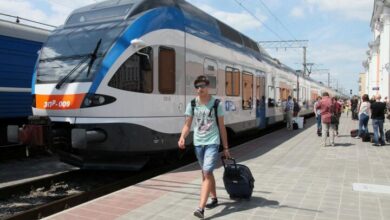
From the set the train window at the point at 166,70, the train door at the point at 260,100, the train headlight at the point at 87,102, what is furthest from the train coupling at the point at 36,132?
the train door at the point at 260,100

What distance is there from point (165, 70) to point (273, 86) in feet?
32.3

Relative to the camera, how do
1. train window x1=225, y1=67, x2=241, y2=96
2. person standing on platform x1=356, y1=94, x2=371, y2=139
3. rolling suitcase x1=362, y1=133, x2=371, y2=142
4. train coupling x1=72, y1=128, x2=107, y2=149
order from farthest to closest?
1. rolling suitcase x1=362, y1=133, x2=371, y2=142
2. person standing on platform x1=356, y1=94, x2=371, y2=139
3. train window x1=225, y1=67, x2=241, y2=96
4. train coupling x1=72, y1=128, x2=107, y2=149

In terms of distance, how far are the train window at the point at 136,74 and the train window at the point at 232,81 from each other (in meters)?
3.50

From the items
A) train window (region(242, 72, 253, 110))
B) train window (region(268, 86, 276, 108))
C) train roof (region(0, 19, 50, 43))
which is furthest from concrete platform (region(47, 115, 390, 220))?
train window (region(268, 86, 276, 108))

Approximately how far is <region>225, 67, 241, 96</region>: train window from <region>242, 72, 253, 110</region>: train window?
0.54 m

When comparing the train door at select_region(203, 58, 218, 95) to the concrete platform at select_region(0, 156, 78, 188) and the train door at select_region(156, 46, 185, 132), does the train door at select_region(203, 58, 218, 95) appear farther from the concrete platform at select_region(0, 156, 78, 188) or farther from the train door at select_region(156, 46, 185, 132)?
the concrete platform at select_region(0, 156, 78, 188)

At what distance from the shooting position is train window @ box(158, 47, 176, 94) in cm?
804

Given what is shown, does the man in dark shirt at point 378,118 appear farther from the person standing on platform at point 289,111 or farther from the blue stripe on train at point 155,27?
the person standing on platform at point 289,111

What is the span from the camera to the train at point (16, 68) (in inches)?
401

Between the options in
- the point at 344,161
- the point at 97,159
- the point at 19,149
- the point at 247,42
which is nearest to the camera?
the point at 97,159

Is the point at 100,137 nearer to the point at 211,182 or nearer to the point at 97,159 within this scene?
the point at 97,159

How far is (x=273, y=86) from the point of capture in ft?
56.6

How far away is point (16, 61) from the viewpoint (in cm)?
1055

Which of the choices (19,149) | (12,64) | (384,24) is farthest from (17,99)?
(384,24)
